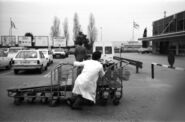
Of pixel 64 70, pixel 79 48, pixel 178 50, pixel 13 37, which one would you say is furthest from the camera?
pixel 13 37

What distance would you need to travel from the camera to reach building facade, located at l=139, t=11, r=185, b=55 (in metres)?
42.0

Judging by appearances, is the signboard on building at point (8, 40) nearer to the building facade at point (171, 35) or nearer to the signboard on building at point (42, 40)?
the signboard on building at point (42, 40)

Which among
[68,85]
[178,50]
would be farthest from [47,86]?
[178,50]

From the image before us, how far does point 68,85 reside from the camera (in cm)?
673

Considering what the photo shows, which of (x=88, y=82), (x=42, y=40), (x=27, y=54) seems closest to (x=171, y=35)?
(x=42, y=40)

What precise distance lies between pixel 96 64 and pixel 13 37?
174 feet

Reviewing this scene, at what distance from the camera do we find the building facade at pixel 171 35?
42.0m

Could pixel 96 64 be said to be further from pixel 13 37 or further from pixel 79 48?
pixel 13 37

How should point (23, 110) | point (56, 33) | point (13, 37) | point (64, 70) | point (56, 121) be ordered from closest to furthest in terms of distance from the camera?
point (56, 121) → point (23, 110) → point (64, 70) → point (13, 37) → point (56, 33)

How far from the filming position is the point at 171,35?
4031cm

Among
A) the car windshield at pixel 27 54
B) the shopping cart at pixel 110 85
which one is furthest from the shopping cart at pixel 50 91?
the car windshield at pixel 27 54

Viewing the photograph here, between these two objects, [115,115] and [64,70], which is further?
[64,70]

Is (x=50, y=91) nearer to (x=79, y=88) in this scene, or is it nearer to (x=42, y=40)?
(x=79, y=88)

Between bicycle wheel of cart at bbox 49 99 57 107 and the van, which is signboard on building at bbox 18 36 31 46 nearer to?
the van
